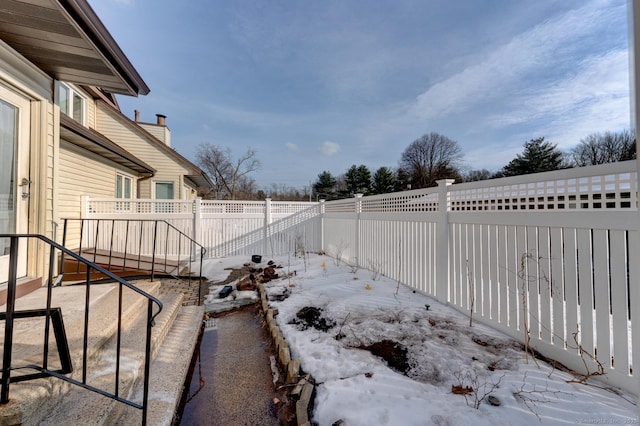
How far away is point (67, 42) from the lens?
8.20 feet

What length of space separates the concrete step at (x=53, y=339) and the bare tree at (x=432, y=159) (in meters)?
30.1

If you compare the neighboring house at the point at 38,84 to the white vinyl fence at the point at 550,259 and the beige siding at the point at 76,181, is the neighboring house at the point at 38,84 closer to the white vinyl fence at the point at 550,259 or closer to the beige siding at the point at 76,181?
the beige siding at the point at 76,181

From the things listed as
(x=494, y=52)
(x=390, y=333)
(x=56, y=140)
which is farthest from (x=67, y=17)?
(x=494, y=52)

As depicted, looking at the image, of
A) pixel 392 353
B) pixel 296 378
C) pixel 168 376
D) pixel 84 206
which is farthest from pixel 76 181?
pixel 392 353

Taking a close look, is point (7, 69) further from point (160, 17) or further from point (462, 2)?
point (462, 2)

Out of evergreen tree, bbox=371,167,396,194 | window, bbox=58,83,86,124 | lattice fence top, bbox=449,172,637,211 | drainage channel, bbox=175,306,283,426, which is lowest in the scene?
drainage channel, bbox=175,306,283,426

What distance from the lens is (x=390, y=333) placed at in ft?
9.18

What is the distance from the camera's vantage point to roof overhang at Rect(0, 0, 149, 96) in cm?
212

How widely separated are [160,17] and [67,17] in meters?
4.79

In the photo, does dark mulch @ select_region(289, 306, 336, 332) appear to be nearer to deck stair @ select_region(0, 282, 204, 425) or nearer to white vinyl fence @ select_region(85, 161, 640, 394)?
deck stair @ select_region(0, 282, 204, 425)

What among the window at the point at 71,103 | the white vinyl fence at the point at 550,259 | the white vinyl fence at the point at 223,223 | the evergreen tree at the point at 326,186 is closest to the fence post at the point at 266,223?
the white vinyl fence at the point at 223,223

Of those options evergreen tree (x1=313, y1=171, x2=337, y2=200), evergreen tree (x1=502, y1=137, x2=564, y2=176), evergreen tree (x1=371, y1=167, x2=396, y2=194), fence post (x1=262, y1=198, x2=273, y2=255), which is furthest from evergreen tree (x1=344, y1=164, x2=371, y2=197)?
fence post (x1=262, y1=198, x2=273, y2=255)

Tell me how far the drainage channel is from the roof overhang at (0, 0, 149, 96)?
10.6 feet

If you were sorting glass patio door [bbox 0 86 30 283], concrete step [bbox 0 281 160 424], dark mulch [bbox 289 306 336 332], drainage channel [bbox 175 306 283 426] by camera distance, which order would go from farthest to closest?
dark mulch [bbox 289 306 336 332], glass patio door [bbox 0 86 30 283], drainage channel [bbox 175 306 283 426], concrete step [bbox 0 281 160 424]
